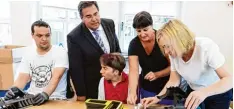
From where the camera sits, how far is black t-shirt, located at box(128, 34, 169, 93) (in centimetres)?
181

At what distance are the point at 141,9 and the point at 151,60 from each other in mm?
2260

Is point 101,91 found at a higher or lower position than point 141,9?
lower

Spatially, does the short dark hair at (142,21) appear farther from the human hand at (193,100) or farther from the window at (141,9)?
the window at (141,9)

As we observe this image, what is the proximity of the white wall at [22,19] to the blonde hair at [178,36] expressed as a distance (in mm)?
2639

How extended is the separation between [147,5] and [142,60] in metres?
2.26

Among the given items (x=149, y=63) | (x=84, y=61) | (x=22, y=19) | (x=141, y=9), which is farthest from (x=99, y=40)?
(x=141, y=9)

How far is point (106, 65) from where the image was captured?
1824mm

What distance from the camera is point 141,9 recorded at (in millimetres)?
3955

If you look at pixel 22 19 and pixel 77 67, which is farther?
pixel 22 19

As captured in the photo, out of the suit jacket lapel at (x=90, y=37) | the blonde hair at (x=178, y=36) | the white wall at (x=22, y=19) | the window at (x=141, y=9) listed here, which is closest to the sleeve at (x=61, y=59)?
the suit jacket lapel at (x=90, y=37)

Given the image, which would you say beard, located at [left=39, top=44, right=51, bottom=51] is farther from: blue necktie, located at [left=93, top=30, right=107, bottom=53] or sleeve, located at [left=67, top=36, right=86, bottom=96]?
blue necktie, located at [left=93, top=30, right=107, bottom=53]

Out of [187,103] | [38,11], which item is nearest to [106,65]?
[187,103]

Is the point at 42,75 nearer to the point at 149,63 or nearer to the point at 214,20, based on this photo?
the point at 149,63

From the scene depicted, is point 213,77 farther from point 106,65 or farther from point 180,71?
point 106,65
